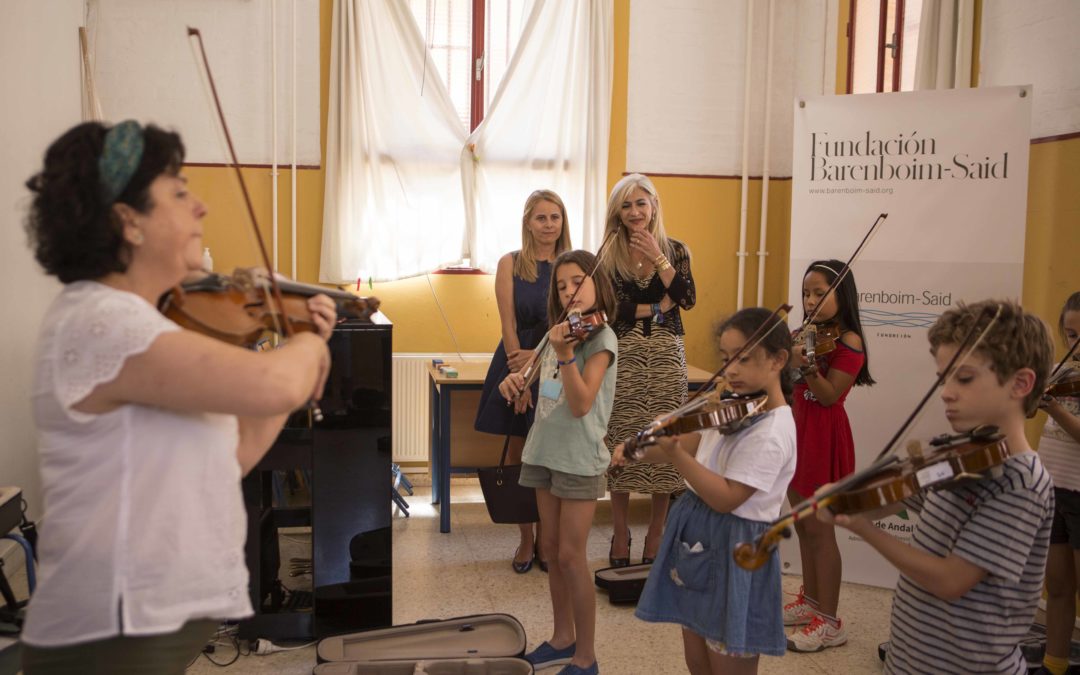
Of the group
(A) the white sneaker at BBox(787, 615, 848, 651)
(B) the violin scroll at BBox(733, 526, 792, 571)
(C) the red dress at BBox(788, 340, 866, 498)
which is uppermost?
(B) the violin scroll at BBox(733, 526, 792, 571)

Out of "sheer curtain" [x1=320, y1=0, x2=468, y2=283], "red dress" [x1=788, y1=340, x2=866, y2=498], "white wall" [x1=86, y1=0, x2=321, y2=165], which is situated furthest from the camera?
"sheer curtain" [x1=320, y1=0, x2=468, y2=283]

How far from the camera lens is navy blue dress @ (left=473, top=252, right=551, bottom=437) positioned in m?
3.75

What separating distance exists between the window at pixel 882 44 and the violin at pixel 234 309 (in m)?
3.84

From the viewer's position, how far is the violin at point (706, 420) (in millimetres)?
1955

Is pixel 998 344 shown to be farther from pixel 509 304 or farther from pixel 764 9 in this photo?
pixel 764 9

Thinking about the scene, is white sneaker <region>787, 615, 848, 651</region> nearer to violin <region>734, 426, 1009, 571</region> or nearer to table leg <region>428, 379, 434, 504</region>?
violin <region>734, 426, 1009, 571</region>

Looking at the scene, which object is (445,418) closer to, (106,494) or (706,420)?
(706,420)

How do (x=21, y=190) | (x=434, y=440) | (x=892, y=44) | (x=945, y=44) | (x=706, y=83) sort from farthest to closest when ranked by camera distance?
1. (x=706, y=83)
2. (x=434, y=440)
3. (x=892, y=44)
4. (x=945, y=44)
5. (x=21, y=190)

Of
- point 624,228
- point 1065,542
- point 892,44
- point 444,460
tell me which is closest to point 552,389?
point 624,228

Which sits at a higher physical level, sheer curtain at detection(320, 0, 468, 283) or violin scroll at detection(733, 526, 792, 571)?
sheer curtain at detection(320, 0, 468, 283)

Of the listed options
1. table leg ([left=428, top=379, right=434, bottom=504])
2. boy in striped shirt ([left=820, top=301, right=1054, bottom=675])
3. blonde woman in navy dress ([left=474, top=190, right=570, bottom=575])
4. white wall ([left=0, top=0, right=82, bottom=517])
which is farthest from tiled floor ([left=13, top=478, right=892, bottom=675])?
boy in striped shirt ([left=820, top=301, right=1054, bottom=675])

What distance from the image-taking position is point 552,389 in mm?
2756

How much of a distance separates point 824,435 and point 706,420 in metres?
1.36

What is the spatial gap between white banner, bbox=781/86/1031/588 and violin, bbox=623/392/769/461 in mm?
1748
